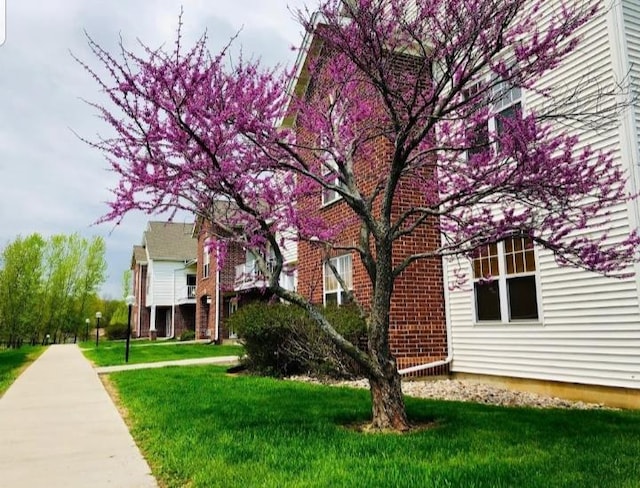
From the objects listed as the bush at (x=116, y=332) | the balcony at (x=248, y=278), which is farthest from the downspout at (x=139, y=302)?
the balcony at (x=248, y=278)

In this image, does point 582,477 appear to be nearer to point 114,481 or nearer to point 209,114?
point 114,481

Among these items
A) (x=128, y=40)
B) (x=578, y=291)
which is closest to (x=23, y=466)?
(x=128, y=40)

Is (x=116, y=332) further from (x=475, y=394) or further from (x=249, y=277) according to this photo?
(x=249, y=277)

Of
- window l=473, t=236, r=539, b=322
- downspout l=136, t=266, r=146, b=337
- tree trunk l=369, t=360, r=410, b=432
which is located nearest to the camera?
tree trunk l=369, t=360, r=410, b=432

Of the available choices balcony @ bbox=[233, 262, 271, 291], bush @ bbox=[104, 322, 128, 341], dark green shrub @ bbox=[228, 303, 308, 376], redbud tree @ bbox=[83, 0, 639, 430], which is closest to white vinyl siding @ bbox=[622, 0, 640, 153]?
redbud tree @ bbox=[83, 0, 639, 430]

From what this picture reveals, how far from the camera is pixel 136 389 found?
393 inches

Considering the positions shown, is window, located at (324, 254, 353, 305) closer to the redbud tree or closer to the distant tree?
the redbud tree

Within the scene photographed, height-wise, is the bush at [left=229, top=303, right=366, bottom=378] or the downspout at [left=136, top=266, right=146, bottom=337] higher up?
the downspout at [left=136, top=266, right=146, bottom=337]

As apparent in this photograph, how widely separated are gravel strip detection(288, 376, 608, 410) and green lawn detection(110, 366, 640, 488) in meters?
1.05

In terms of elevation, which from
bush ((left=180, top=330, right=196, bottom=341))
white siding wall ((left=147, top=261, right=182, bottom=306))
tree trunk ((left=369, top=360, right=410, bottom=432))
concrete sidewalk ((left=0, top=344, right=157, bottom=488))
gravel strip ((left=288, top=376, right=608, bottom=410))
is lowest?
concrete sidewalk ((left=0, top=344, right=157, bottom=488))

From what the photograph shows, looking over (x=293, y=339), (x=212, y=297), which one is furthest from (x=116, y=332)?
(x=293, y=339)

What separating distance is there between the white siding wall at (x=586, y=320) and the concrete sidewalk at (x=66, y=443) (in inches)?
253

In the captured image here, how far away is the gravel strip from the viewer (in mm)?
8289

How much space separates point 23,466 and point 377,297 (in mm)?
3787
